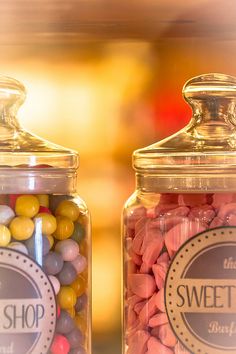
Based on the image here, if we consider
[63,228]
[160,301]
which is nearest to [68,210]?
[63,228]

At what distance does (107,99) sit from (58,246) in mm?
245

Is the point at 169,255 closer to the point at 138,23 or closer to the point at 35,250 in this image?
the point at 35,250

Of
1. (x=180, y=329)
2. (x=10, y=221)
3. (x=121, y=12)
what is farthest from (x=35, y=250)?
(x=121, y=12)

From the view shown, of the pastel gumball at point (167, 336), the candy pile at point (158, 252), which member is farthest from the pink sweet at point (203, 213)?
the pastel gumball at point (167, 336)

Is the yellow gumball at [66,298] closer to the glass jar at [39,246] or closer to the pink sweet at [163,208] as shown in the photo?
the glass jar at [39,246]

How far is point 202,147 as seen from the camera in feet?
2.60

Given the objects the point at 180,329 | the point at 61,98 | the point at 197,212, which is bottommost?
the point at 180,329

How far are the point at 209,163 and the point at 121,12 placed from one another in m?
0.18

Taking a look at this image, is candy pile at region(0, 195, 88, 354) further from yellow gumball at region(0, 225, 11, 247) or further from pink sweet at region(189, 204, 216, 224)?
pink sweet at region(189, 204, 216, 224)

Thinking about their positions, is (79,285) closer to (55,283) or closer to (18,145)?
(55,283)

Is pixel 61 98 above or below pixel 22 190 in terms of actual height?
above

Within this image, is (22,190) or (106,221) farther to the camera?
(106,221)

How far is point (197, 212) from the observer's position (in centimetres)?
75

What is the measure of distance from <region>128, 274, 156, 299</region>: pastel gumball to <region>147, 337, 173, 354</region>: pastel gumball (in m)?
0.04
